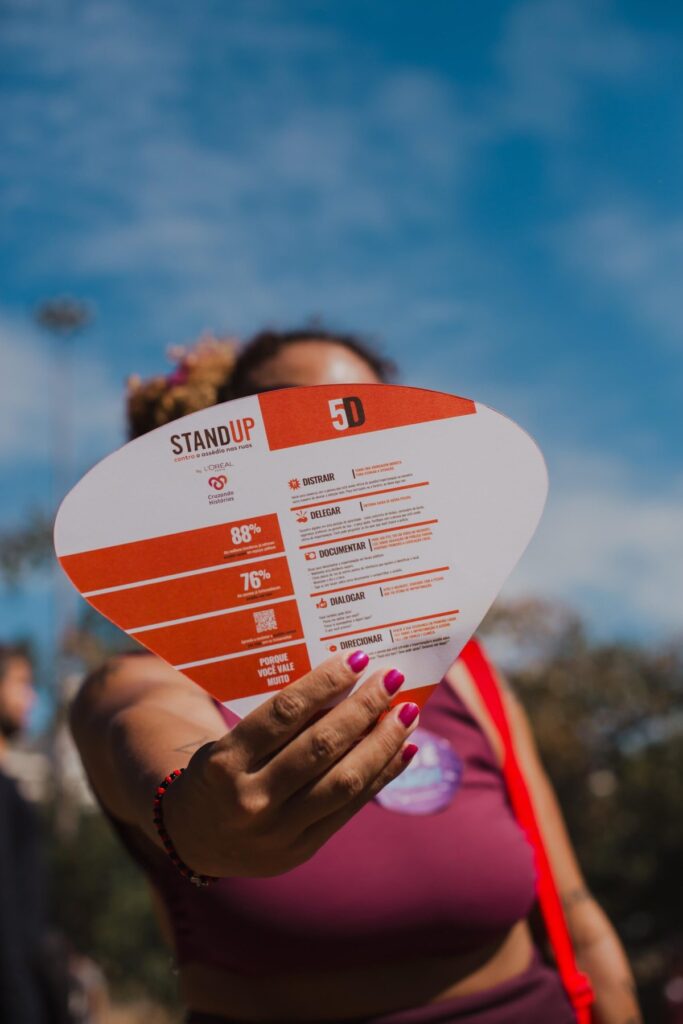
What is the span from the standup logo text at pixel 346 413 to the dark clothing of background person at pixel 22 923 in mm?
3252

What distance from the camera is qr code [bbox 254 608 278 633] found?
46.6 inches

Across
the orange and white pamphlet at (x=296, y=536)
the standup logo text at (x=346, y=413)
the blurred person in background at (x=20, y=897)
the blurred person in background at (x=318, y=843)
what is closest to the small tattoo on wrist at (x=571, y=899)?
the blurred person in background at (x=318, y=843)

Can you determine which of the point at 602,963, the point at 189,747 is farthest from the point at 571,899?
the point at 189,747

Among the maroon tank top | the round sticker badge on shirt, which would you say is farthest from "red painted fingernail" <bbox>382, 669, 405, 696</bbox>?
the round sticker badge on shirt

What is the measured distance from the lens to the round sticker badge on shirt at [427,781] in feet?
5.35

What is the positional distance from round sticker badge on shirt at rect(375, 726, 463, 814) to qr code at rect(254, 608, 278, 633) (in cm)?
52

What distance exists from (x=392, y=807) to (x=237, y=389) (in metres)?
0.83

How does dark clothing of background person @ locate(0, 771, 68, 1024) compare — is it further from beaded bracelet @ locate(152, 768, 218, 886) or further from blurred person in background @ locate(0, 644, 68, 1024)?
beaded bracelet @ locate(152, 768, 218, 886)

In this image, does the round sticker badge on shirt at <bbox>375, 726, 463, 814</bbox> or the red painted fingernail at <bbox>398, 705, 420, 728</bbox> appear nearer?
the red painted fingernail at <bbox>398, 705, 420, 728</bbox>

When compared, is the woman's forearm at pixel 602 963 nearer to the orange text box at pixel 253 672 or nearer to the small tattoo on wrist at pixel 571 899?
the small tattoo on wrist at pixel 571 899

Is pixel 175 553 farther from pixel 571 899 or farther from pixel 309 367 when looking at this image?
pixel 571 899

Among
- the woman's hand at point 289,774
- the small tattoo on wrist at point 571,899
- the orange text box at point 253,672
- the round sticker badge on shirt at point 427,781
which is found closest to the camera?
the woman's hand at point 289,774

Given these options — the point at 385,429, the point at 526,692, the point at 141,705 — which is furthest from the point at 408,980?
the point at 526,692

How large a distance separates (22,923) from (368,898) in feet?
9.76
